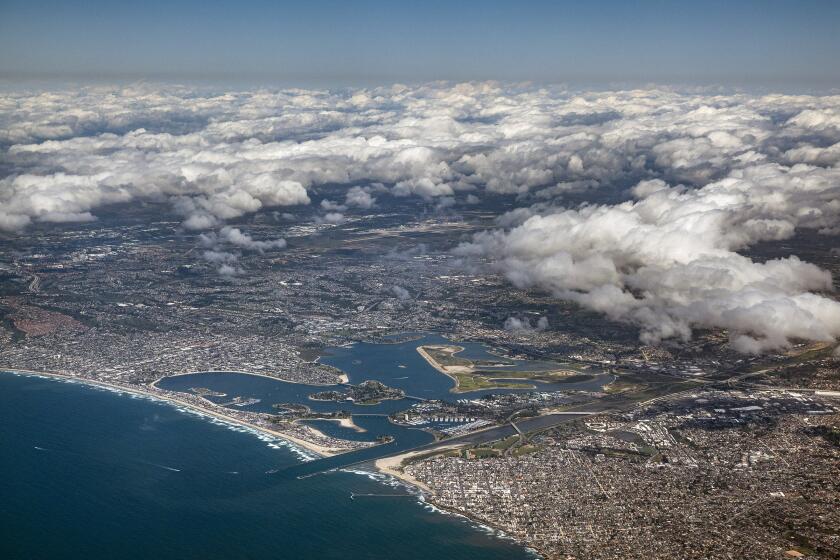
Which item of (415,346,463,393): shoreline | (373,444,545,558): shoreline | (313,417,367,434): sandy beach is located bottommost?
(415,346,463,393): shoreline

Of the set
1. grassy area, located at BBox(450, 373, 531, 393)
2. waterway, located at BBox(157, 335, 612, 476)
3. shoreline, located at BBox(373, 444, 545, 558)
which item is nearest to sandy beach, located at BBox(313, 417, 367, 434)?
waterway, located at BBox(157, 335, 612, 476)

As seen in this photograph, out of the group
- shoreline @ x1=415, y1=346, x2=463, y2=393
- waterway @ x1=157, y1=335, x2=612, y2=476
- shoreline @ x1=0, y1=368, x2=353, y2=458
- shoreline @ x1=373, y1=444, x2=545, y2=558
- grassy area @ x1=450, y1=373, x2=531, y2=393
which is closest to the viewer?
shoreline @ x1=373, y1=444, x2=545, y2=558

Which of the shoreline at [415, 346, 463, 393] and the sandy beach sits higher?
the sandy beach

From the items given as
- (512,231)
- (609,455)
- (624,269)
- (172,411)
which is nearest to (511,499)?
(609,455)

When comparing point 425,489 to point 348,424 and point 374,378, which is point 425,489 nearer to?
point 348,424

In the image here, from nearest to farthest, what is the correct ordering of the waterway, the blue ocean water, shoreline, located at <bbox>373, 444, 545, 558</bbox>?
1. the blue ocean water
2. shoreline, located at <bbox>373, 444, 545, 558</bbox>
3. the waterway

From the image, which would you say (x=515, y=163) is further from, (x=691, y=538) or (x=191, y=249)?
(x=691, y=538)

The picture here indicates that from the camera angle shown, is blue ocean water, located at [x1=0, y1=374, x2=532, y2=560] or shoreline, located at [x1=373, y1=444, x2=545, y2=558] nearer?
blue ocean water, located at [x1=0, y1=374, x2=532, y2=560]

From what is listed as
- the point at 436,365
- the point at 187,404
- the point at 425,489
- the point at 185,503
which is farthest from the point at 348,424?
the point at 436,365

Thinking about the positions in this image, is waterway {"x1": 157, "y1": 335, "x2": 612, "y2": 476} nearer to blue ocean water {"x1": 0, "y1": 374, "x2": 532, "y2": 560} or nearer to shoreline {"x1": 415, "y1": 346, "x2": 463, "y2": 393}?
shoreline {"x1": 415, "y1": 346, "x2": 463, "y2": 393}
